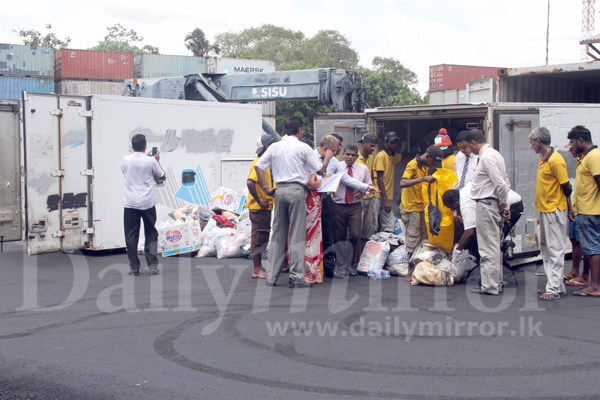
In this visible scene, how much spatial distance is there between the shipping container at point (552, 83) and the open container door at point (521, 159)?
2472mm

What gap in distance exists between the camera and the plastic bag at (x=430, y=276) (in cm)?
658

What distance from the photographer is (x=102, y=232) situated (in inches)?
346

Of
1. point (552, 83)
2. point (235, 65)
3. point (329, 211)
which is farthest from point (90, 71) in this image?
point (329, 211)

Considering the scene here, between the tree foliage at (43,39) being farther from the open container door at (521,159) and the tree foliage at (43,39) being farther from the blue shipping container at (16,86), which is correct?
the open container door at (521,159)

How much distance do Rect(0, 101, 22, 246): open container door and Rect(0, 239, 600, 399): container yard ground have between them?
107 inches

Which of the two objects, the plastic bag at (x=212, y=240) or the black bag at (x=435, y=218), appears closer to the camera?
the black bag at (x=435, y=218)

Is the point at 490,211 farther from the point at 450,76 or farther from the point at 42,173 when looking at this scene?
the point at 450,76

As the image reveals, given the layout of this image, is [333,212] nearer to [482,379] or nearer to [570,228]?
[570,228]

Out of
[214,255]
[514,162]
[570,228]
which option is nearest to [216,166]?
[214,255]

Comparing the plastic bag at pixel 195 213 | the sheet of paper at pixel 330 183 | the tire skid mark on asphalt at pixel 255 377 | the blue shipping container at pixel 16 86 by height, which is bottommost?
the tire skid mark on asphalt at pixel 255 377

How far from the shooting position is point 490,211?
19.8 feet

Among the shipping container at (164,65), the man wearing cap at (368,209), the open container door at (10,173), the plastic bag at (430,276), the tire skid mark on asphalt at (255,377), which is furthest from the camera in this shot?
the shipping container at (164,65)

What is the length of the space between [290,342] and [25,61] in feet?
104

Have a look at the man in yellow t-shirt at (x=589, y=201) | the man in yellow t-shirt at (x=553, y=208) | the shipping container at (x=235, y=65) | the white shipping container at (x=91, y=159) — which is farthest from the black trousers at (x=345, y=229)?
the shipping container at (x=235, y=65)
